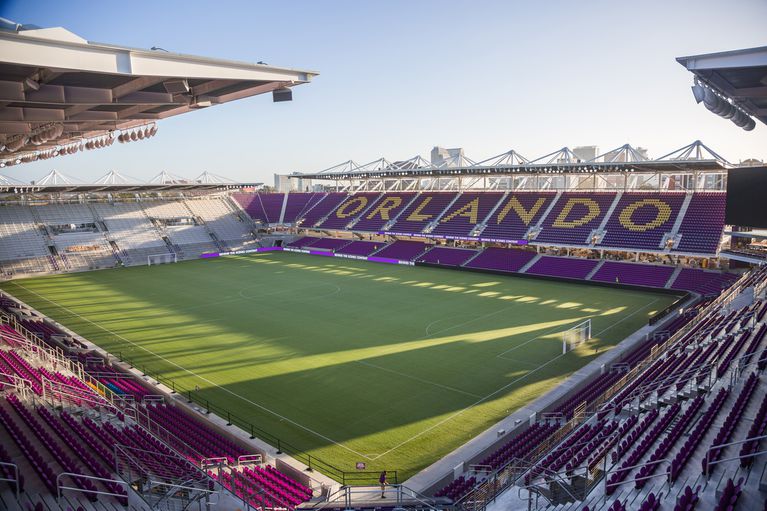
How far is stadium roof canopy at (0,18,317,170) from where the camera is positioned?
6.95 meters

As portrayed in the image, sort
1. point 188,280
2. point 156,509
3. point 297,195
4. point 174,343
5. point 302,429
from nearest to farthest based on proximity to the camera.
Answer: point 156,509 → point 302,429 → point 174,343 → point 188,280 → point 297,195

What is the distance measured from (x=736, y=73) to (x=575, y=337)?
17.1 metres

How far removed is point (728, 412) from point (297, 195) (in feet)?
227

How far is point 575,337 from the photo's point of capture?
2536 cm

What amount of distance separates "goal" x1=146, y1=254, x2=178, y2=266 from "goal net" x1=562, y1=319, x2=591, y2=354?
148 ft

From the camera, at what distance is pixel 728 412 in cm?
1237

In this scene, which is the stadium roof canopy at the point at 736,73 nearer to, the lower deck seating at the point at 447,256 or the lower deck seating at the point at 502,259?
the lower deck seating at the point at 502,259

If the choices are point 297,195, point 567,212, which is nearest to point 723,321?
point 567,212

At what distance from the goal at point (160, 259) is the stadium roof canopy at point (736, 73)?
5384cm

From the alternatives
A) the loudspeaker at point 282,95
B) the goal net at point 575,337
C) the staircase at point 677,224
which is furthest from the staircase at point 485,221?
the loudspeaker at point 282,95

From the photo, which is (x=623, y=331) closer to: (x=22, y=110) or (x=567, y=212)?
(x=567, y=212)

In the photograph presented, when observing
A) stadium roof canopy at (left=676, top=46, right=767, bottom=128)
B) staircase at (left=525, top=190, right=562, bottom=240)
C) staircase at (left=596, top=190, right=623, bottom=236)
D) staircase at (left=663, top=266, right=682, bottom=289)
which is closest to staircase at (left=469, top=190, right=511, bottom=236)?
staircase at (left=525, top=190, right=562, bottom=240)

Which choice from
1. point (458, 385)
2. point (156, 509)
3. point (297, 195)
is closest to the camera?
point (156, 509)

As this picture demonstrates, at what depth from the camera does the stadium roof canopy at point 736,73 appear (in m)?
9.34
